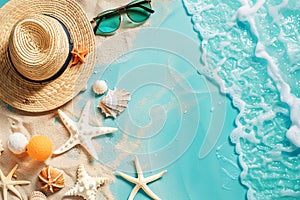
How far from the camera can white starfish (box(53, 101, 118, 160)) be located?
1.87 metres

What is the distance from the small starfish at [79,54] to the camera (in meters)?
1.85

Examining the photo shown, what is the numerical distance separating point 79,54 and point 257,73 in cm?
81

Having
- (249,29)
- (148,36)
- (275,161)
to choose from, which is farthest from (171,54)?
(275,161)

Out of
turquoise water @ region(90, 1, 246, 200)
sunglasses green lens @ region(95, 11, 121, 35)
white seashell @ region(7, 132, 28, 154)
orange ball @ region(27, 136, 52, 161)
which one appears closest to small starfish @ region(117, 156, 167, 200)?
turquoise water @ region(90, 1, 246, 200)

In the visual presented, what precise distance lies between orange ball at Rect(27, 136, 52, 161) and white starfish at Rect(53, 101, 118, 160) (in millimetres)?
71

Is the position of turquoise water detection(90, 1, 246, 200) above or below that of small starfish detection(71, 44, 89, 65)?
below

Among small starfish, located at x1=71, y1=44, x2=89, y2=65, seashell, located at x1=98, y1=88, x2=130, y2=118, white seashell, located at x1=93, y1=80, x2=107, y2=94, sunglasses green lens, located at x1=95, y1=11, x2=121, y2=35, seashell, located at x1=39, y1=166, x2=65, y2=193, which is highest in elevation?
sunglasses green lens, located at x1=95, y1=11, x2=121, y2=35

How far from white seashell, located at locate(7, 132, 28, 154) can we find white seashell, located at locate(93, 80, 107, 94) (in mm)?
379

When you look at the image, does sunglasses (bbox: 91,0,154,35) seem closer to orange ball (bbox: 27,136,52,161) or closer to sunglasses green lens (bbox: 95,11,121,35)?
sunglasses green lens (bbox: 95,11,121,35)

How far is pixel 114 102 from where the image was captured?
74.0 inches

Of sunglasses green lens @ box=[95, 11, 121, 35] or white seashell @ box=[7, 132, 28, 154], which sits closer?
white seashell @ box=[7, 132, 28, 154]

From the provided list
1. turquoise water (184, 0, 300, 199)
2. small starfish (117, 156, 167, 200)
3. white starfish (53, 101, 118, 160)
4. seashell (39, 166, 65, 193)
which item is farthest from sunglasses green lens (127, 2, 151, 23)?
seashell (39, 166, 65, 193)

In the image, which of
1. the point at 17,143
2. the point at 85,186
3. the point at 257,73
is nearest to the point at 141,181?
the point at 85,186

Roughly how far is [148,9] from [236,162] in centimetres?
80
